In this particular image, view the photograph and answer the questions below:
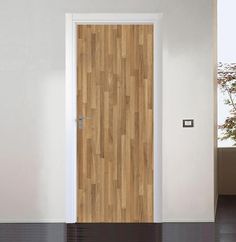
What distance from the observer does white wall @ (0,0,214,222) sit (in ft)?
22.3

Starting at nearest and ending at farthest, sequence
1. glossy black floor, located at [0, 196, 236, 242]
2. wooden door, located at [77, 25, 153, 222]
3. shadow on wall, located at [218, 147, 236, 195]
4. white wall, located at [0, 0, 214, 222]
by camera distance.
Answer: glossy black floor, located at [0, 196, 236, 242]
white wall, located at [0, 0, 214, 222]
wooden door, located at [77, 25, 153, 222]
shadow on wall, located at [218, 147, 236, 195]

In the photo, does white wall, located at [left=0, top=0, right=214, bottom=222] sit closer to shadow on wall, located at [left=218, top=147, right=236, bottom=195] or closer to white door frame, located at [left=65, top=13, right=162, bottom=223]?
white door frame, located at [left=65, top=13, right=162, bottom=223]

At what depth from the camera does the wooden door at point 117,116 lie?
693 centimetres

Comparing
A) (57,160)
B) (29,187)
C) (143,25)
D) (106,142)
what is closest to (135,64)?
(143,25)

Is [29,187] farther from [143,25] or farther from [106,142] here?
[143,25]

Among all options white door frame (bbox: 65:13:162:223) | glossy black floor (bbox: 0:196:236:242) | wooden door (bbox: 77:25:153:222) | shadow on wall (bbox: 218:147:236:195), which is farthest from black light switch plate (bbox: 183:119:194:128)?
shadow on wall (bbox: 218:147:236:195)

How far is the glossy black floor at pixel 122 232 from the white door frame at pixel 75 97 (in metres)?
0.33

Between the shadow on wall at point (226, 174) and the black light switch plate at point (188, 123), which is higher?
the black light switch plate at point (188, 123)

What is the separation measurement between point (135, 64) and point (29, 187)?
1.79 meters

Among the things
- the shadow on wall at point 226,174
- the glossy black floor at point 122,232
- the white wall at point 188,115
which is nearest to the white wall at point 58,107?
the white wall at point 188,115

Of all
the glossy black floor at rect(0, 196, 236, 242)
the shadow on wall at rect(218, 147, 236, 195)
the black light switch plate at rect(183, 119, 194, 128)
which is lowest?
the glossy black floor at rect(0, 196, 236, 242)

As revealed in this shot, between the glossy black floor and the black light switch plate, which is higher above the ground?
the black light switch plate

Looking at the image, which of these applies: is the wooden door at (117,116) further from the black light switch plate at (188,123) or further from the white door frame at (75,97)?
the black light switch plate at (188,123)

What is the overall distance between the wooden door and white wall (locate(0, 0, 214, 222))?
0.23 meters
